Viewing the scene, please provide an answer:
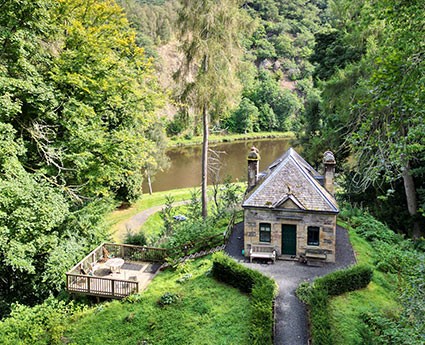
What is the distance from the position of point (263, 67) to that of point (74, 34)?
3547 inches

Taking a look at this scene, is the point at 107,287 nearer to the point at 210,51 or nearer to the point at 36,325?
the point at 36,325

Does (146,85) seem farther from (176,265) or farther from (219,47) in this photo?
(176,265)

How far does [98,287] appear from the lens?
16.5m

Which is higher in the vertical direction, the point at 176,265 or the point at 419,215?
the point at 419,215

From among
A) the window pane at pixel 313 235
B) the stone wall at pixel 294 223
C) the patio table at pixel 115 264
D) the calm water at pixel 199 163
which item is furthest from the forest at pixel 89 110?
the calm water at pixel 199 163

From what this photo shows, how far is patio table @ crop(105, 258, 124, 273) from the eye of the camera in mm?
17638

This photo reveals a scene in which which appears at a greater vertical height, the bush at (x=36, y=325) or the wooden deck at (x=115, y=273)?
the wooden deck at (x=115, y=273)

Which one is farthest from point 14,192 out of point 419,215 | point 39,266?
point 419,215

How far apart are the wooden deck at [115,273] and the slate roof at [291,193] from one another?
19.1 feet

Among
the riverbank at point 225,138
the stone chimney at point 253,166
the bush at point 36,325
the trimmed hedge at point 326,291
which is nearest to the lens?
the trimmed hedge at point 326,291

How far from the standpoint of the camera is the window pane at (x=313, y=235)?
1725 cm

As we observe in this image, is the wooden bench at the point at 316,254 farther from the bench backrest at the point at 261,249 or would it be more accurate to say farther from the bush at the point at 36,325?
the bush at the point at 36,325

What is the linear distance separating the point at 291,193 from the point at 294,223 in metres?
1.42

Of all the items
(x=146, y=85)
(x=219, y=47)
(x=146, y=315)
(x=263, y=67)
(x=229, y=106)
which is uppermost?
(x=263, y=67)
